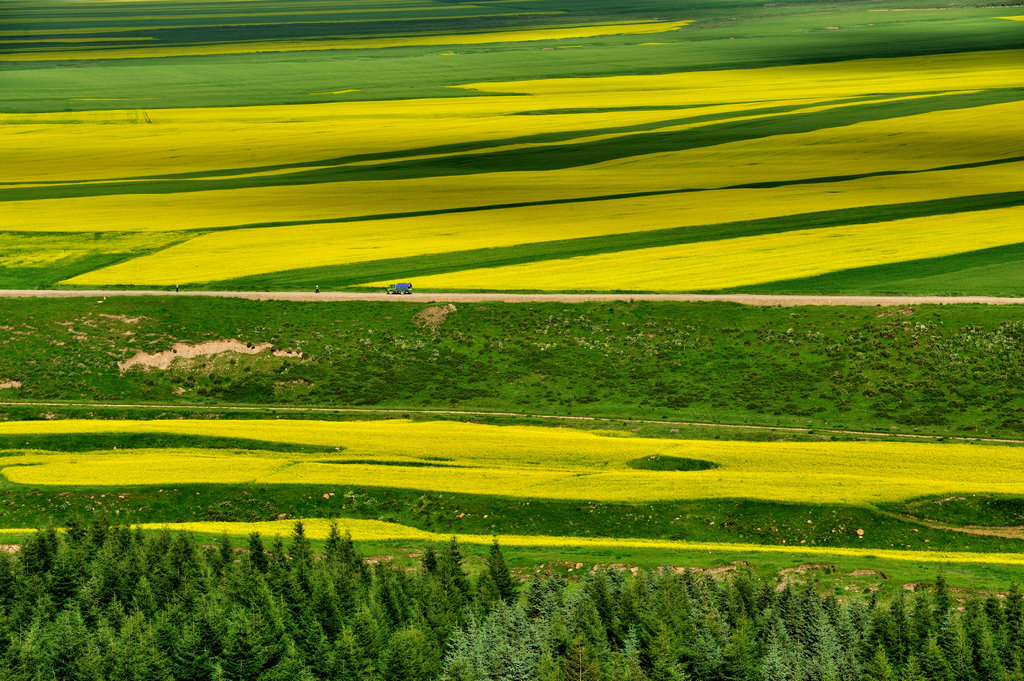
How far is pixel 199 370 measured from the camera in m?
99.9

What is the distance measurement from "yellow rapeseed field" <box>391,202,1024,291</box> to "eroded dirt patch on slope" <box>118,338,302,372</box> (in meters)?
16.5

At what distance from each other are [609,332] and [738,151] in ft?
222

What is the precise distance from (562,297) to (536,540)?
4144 centimetres

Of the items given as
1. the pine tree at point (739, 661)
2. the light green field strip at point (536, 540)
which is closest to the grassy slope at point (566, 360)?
the light green field strip at point (536, 540)

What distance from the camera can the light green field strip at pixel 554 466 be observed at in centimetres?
7294

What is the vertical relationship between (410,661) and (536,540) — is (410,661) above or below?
below

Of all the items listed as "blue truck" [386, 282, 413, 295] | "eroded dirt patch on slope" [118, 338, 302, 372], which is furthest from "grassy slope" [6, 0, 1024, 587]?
"blue truck" [386, 282, 413, 295]

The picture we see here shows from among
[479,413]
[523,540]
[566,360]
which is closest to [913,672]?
[523,540]

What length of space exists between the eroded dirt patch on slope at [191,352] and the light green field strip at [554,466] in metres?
14.6

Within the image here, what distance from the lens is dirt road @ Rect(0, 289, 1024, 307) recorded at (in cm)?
10094

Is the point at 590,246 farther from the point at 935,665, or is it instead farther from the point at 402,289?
the point at 935,665

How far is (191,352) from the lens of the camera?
333 ft

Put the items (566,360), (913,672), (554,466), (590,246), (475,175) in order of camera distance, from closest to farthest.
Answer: (913,672) < (554,466) < (566,360) < (590,246) < (475,175)

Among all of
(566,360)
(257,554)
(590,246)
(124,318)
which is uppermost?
(590,246)
